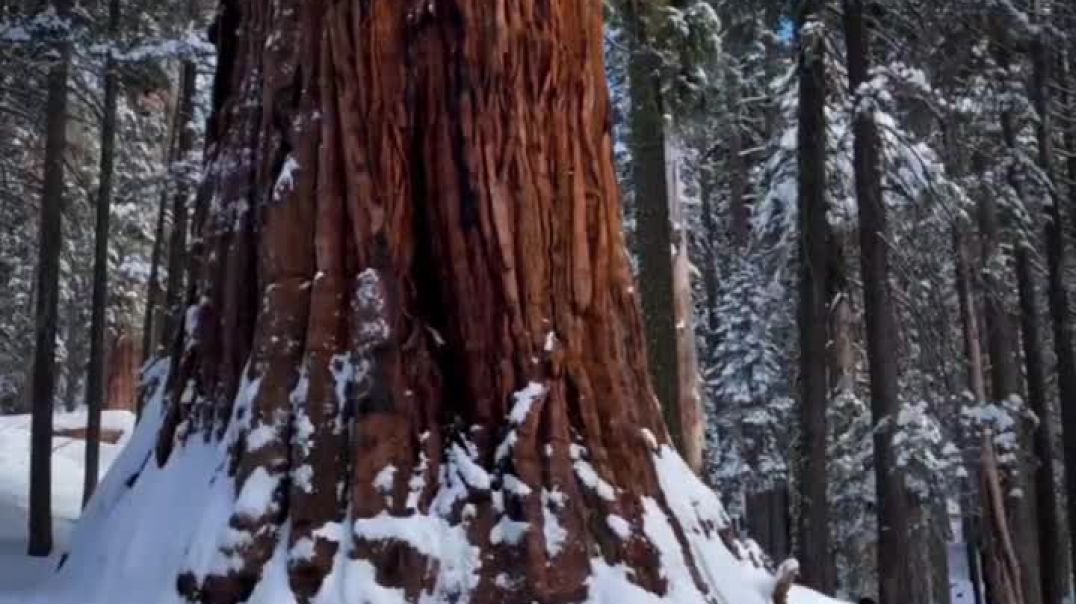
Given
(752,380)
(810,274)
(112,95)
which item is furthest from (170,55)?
(752,380)

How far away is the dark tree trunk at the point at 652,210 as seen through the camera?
10.8 meters

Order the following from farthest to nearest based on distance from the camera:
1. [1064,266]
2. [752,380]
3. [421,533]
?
1. [752,380]
2. [1064,266]
3. [421,533]

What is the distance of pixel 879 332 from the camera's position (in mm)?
12602

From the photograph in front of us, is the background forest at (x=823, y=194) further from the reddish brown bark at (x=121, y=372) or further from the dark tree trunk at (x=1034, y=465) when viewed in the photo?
the reddish brown bark at (x=121, y=372)

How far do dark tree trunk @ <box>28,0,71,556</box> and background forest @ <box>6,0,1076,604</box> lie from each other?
31 millimetres

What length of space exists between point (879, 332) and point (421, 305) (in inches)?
383

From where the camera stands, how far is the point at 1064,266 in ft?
62.6

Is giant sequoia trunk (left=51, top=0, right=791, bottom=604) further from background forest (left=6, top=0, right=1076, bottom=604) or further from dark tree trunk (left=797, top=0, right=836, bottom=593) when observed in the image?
dark tree trunk (left=797, top=0, right=836, bottom=593)

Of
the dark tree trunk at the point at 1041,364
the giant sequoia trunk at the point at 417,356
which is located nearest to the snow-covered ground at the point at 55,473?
the giant sequoia trunk at the point at 417,356

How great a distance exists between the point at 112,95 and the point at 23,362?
437 inches

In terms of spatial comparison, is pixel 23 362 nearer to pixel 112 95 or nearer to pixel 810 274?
pixel 112 95

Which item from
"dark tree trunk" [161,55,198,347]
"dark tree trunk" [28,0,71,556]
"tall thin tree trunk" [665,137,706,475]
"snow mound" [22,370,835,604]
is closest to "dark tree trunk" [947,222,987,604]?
"tall thin tree trunk" [665,137,706,475]

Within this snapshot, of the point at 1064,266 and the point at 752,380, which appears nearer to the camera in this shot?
the point at 1064,266

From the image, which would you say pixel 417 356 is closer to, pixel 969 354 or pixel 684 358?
pixel 684 358
